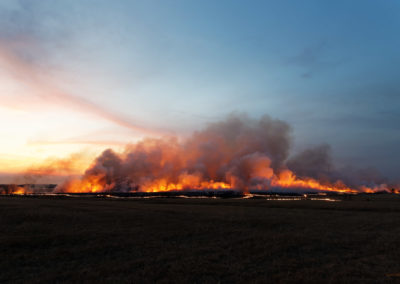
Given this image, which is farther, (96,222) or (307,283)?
(96,222)

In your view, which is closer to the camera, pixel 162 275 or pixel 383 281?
pixel 383 281

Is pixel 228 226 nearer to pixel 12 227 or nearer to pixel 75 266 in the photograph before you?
pixel 75 266

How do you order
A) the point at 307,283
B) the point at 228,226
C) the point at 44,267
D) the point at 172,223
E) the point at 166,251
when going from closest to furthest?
the point at 307,283 → the point at 44,267 → the point at 166,251 → the point at 228,226 → the point at 172,223

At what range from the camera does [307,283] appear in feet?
52.5

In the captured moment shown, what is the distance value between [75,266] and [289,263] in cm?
1383

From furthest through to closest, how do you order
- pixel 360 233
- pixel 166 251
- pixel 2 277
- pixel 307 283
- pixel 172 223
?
pixel 172 223 < pixel 360 233 < pixel 166 251 < pixel 2 277 < pixel 307 283

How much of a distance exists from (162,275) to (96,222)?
24.9 meters

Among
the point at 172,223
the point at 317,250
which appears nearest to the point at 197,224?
the point at 172,223

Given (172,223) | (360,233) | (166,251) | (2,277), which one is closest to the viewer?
(2,277)

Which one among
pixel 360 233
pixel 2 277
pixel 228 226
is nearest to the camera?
pixel 2 277

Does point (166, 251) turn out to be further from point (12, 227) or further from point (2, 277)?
point (12, 227)

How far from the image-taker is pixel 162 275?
57.8ft

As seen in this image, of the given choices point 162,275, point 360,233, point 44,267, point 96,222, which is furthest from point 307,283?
point 96,222

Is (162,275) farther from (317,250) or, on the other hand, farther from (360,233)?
(360,233)
